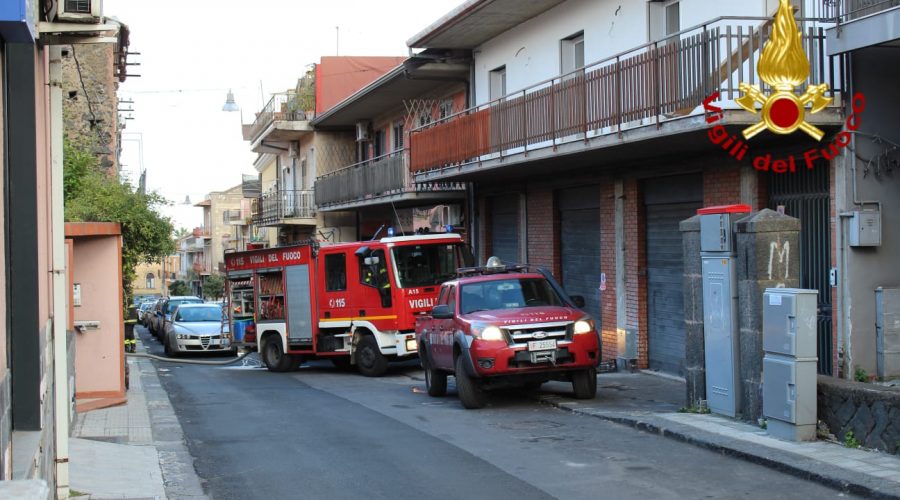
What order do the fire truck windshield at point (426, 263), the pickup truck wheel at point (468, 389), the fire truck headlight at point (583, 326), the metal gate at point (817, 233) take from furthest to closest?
the fire truck windshield at point (426, 263) < the pickup truck wheel at point (468, 389) < the fire truck headlight at point (583, 326) < the metal gate at point (817, 233)

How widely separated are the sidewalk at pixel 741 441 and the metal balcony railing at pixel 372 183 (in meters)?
11.1

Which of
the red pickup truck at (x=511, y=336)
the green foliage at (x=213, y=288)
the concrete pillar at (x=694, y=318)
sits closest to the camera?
the concrete pillar at (x=694, y=318)

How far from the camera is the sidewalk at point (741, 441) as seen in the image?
26.8 feet

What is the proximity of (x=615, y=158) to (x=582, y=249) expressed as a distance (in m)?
3.47

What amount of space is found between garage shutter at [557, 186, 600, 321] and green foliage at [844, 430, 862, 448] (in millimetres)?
10390

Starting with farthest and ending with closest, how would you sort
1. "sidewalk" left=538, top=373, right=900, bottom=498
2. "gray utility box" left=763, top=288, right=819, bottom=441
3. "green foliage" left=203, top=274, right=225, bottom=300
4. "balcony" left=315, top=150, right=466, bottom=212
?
1. "green foliage" left=203, top=274, right=225, bottom=300
2. "balcony" left=315, top=150, right=466, bottom=212
3. "gray utility box" left=763, top=288, right=819, bottom=441
4. "sidewalk" left=538, top=373, right=900, bottom=498

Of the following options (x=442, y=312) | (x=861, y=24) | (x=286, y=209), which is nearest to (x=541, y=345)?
(x=442, y=312)

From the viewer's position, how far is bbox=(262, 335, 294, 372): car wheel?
73.2ft

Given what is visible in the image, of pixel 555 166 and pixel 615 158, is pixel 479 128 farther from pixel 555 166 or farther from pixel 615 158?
pixel 615 158

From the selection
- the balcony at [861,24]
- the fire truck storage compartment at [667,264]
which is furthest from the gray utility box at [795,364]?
the fire truck storage compartment at [667,264]

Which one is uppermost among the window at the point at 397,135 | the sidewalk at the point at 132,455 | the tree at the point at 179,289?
the window at the point at 397,135

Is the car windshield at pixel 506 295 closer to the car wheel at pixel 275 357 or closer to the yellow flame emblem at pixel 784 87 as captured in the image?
the yellow flame emblem at pixel 784 87

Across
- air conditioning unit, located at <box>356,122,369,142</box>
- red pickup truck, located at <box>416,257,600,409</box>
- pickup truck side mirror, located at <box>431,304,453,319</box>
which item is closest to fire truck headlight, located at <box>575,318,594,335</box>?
red pickup truck, located at <box>416,257,600,409</box>

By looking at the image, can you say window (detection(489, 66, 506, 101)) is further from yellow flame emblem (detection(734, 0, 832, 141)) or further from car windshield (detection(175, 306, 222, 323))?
car windshield (detection(175, 306, 222, 323))
